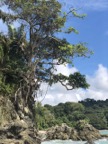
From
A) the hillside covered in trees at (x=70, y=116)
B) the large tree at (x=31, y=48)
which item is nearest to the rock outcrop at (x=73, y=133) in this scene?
the hillside covered in trees at (x=70, y=116)

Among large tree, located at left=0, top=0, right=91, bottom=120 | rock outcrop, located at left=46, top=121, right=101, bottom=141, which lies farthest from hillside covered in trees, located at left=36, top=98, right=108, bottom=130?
large tree, located at left=0, top=0, right=91, bottom=120

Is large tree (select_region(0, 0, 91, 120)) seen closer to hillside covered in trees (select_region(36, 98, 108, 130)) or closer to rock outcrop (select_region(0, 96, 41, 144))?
rock outcrop (select_region(0, 96, 41, 144))

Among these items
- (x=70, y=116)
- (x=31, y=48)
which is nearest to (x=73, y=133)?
(x=70, y=116)

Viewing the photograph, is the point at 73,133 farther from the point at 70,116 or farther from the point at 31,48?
the point at 31,48

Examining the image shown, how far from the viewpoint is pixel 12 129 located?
58.6 ft

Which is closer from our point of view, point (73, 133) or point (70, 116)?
point (73, 133)

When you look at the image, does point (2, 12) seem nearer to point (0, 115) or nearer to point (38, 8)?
point (38, 8)

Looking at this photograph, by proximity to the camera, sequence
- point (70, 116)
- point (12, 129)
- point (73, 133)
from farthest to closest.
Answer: point (70, 116) < point (73, 133) < point (12, 129)

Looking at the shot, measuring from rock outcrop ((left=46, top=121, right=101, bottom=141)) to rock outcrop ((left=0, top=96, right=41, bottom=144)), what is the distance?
33670 mm

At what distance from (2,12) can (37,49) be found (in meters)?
3.14

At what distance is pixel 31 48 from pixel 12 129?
6.53m

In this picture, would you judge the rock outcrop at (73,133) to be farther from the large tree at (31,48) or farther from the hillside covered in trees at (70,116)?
the large tree at (31,48)

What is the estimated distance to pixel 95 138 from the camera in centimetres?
5591

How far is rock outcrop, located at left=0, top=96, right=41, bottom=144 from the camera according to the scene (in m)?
17.5
